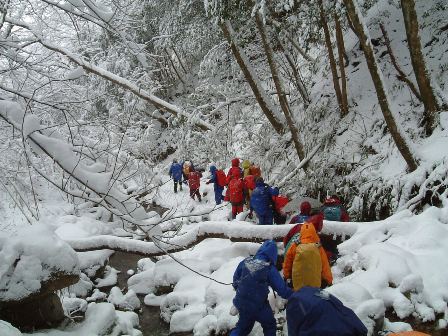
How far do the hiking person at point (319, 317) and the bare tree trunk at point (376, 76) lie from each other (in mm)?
5299

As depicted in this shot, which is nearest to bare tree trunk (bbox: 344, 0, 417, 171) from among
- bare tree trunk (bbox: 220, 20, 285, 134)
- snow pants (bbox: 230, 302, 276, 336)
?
bare tree trunk (bbox: 220, 20, 285, 134)

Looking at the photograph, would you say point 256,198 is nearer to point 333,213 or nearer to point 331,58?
point 333,213

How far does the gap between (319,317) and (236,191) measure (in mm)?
7416

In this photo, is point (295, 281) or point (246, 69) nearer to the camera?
point (295, 281)

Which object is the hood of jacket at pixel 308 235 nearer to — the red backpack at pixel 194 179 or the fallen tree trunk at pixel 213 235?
the fallen tree trunk at pixel 213 235

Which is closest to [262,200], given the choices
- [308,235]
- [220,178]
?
[308,235]

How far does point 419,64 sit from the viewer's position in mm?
7293

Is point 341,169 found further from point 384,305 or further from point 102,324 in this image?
point 102,324

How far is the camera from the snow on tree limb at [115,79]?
12.8 ft

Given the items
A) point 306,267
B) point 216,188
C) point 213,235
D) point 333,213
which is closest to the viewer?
point 306,267

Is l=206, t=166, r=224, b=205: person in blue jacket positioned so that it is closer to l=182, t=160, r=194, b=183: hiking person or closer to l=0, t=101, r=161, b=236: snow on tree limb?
l=182, t=160, r=194, b=183: hiking person

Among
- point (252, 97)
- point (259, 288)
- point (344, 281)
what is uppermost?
point (252, 97)

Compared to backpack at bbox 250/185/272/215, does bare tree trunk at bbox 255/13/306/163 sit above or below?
above

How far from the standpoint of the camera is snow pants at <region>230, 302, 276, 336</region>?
451 cm
